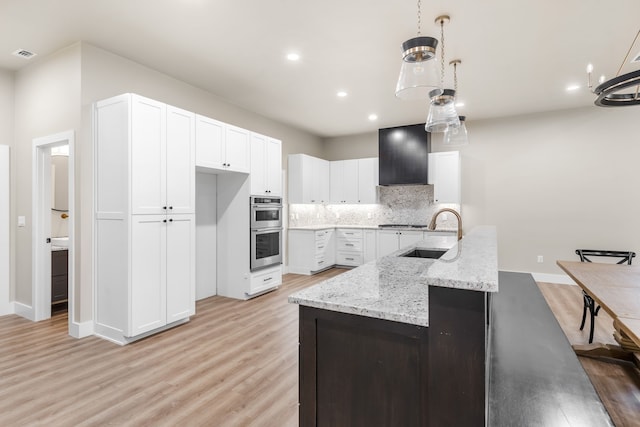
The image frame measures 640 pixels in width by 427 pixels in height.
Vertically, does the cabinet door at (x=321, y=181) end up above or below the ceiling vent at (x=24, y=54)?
below

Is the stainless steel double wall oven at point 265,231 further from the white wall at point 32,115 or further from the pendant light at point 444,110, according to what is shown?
the pendant light at point 444,110

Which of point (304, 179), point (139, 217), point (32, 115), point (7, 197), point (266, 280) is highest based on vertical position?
point (32, 115)

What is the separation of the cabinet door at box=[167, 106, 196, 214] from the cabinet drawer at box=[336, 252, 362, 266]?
380 cm

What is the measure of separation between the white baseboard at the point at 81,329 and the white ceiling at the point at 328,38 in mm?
2798

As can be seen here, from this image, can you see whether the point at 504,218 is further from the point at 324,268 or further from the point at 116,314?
the point at 116,314

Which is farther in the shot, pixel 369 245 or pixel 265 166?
pixel 369 245

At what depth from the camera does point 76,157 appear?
3184 mm

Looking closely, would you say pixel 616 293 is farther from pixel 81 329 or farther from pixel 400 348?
pixel 81 329

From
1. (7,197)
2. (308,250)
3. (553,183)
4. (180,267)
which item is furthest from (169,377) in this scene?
(553,183)

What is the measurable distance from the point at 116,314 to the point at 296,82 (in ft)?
11.0

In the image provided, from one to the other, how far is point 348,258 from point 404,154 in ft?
7.85

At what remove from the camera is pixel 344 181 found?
6.94 meters

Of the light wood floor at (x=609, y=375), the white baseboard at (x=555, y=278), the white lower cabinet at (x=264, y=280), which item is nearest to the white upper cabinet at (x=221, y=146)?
the white lower cabinet at (x=264, y=280)

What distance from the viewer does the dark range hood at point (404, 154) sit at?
610cm
